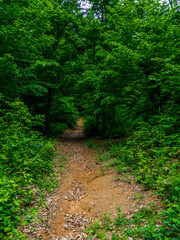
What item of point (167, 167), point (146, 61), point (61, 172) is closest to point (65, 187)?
point (61, 172)

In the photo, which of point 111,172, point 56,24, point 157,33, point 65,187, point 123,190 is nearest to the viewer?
point 123,190

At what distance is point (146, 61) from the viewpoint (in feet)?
23.9

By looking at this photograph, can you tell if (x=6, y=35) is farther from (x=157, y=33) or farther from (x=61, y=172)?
(x=157, y=33)

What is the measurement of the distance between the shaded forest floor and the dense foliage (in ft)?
1.75

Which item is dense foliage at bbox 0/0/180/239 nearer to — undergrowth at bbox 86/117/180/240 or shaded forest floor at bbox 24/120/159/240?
undergrowth at bbox 86/117/180/240

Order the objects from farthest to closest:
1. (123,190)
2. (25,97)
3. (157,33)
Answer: (25,97)
(157,33)
(123,190)

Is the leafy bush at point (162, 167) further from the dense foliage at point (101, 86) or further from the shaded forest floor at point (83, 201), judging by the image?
the shaded forest floor at point (83, 201)

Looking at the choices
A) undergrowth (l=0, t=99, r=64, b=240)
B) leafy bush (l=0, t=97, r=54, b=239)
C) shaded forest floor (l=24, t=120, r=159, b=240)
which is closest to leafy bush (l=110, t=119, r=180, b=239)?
shaded forest floor (l=24, t=120, r=159, b=240)

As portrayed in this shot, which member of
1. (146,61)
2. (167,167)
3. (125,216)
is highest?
(146,61)

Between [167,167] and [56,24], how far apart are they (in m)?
13.7

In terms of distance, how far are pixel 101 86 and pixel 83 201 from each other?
7.49m

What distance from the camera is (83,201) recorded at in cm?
485

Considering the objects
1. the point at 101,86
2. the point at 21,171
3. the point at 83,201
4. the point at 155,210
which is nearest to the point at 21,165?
the point at 21,171

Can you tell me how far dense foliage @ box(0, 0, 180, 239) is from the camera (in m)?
4.45
